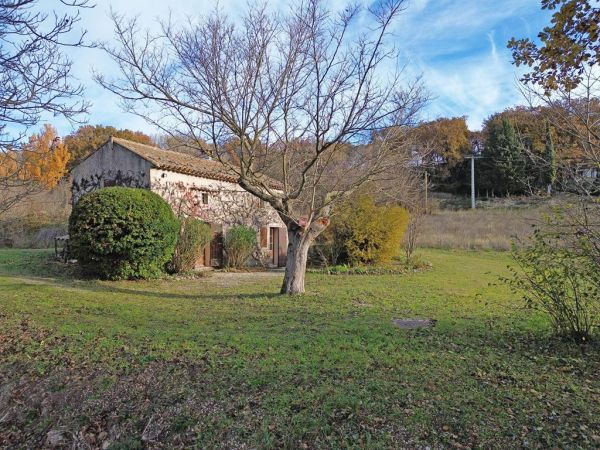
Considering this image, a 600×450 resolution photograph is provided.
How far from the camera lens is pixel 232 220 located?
1753 cm

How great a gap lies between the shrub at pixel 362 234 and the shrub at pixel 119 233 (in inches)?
263

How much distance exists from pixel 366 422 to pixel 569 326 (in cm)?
374

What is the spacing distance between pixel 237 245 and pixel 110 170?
17.5ft

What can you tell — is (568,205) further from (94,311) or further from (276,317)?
(94,311)

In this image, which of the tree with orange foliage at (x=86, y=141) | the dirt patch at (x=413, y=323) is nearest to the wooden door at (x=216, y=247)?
the dirt patch at (x=413, y=323)

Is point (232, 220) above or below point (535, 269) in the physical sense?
above

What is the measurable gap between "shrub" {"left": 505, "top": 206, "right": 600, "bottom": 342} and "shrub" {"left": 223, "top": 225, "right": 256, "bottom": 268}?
1202 cm

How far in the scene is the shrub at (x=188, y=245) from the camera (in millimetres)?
13820

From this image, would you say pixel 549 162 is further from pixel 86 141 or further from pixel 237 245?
pixel 86 141

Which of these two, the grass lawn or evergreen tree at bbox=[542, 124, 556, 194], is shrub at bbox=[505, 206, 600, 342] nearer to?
the grass lawn

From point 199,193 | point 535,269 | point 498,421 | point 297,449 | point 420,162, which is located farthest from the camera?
point 199,193

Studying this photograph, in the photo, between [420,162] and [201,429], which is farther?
[420,162]

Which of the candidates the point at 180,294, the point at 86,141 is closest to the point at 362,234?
the point at 180,294

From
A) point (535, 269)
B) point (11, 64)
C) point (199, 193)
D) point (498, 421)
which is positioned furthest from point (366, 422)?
point (199, 193)
